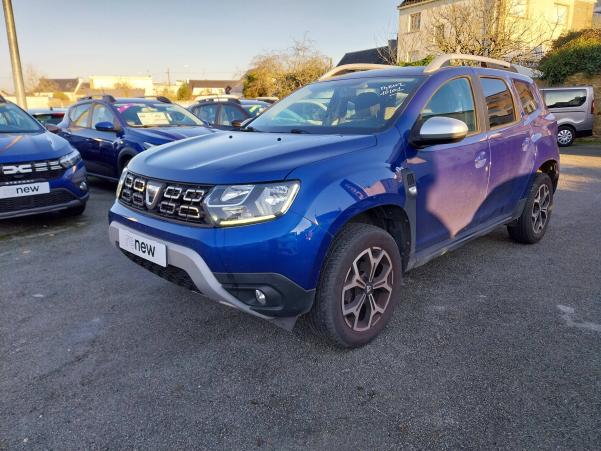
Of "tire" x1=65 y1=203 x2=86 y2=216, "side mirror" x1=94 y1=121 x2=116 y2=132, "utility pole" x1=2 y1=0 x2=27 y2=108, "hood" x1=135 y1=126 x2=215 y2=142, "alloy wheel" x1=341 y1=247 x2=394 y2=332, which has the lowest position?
"tire" x1=65 y1=203 x2=86 y2=216

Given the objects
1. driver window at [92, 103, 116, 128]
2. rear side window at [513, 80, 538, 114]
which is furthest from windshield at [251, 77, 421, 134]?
driver window at [92, 103, 116, 128]

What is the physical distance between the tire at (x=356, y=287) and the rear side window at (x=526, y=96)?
2443 millimetres

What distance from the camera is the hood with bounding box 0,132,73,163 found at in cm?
465

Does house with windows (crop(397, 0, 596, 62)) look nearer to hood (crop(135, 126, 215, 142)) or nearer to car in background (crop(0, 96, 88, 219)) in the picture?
hood (crop(135, 126, 215, 142))

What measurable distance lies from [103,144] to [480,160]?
5.71 metres

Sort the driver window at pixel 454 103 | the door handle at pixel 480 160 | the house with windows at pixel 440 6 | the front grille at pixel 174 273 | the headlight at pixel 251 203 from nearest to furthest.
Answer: the headlight at pixel 251 203, the front grille at pixel 174 273, the driver window at pixel 454 103, the door handle at pixel 480 160, the house with windows at pixel 440 6

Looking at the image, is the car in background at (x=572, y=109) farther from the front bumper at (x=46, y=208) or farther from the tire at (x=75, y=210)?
the front bumper at (x=46, y=208)

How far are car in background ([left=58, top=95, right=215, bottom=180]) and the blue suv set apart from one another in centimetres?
324

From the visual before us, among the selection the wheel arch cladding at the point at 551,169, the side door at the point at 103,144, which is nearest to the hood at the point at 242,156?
the wheel arch cladding at the point at 551,169

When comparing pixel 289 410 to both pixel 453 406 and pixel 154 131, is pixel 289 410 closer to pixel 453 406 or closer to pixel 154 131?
pixel 453 406

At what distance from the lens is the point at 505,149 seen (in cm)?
370

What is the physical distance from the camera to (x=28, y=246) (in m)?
4.54

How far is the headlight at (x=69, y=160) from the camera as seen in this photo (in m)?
4.99

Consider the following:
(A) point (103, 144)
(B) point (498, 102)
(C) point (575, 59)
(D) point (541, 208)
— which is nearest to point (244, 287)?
(B) point (498, 102)
